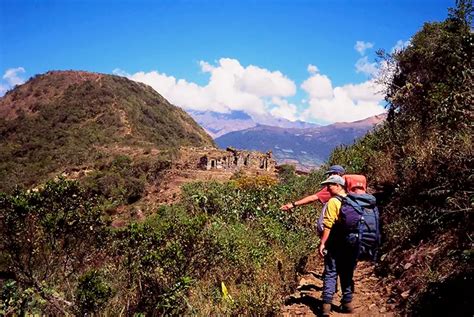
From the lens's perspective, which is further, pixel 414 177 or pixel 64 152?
pixel 64 152

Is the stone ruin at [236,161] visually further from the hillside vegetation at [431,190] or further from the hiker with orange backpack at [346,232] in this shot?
the hiker with orange backpack at [346,232]

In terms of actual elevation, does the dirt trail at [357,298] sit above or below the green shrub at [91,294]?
below

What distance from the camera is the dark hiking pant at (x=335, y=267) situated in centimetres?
444

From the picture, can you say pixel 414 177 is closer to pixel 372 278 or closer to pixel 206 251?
pixel 372 278

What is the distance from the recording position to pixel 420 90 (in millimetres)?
11336

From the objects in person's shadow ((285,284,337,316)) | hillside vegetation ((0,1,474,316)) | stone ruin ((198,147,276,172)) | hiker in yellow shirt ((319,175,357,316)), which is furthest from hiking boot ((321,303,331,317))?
stone ruin ((198,147,276,172))

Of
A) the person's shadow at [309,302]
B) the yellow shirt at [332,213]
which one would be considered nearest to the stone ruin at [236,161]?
the person's shadow at [309,302]

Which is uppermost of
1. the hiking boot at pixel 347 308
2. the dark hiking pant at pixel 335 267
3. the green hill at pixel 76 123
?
the green hill at pixel 76 123

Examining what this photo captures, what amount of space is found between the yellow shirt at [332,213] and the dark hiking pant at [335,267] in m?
0.32

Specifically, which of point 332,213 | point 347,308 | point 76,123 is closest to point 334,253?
point 332,213

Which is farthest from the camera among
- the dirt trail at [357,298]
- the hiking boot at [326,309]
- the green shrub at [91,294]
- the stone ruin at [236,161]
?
the stone ruin at [236,161]

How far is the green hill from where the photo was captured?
5506 centimetres

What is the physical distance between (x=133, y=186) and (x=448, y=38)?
34674 millimetres

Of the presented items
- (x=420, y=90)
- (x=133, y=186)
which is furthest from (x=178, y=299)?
(x=133, y=186)
